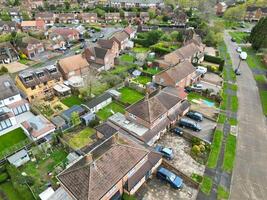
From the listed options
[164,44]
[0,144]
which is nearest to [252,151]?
[0,144]

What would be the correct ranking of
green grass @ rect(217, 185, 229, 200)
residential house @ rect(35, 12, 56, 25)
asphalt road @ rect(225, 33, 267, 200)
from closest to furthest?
1. green grass @ rect(217, 185, 229, 200)
2. asphalt road @ rect(225, 33, 267, 200)
3. residential house @ rect(35, 12, 56, 25)

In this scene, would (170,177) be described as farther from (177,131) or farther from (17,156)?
(17,156)

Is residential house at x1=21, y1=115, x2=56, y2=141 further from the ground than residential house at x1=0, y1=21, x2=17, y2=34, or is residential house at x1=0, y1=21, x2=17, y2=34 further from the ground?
residential house at x1=0, y1=21, x2=17, y2=34

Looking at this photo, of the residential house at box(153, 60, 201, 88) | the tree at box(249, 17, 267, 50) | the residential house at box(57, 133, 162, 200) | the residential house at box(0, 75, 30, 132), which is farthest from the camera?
the tree at box(249, 17, 267, 50)

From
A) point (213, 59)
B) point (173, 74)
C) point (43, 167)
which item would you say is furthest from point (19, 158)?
point (213, 59)

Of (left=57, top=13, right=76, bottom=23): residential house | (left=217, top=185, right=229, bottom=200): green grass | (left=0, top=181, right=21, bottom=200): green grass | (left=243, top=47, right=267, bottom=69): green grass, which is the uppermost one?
(left=57, top=13, right=76, bottom=23): residential house

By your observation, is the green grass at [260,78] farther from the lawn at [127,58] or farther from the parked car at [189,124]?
the lawn at [127,58]

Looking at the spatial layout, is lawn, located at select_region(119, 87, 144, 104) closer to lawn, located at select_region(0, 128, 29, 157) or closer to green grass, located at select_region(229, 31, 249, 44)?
lawn, located at select_region(0, 128, 29, 157)

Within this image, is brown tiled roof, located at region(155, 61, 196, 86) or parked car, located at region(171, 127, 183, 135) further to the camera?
brown tiled roof, located at region(155, 61, 196, 86)

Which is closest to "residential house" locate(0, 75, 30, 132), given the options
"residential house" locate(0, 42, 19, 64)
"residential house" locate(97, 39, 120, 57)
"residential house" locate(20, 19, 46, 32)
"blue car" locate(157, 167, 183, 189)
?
"residential house" locate(0, 42, 19, 64)
